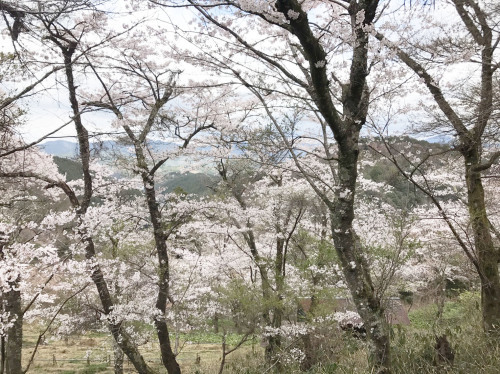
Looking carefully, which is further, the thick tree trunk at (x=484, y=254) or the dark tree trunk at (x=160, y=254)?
the dark tree trunk at (x=160, y=254)

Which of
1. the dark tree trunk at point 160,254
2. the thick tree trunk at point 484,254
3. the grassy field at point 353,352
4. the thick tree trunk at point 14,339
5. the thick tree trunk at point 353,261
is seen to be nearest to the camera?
the thick tree trunk at point 353,261

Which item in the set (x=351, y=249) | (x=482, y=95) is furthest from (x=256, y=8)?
(x=482, y=95)

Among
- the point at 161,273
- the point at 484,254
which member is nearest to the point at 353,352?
the point at 484,254

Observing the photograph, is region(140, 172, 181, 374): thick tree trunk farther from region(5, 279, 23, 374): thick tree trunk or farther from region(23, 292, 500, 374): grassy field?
region(5, 279, 23, 374): thick tree trunk

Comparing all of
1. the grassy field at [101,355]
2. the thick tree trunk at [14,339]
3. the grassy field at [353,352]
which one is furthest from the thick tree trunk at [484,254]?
the thick tree trunk at [14,339]

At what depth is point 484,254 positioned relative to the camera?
17.1ft

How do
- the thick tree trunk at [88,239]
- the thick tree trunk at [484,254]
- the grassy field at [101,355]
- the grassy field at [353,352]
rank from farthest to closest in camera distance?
the grassy field at [101,355], the thick tree trunk at [88,239], the thick tree trunk at [484,254], the grassy field at [353,352]

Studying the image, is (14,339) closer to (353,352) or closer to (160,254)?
(160,254)

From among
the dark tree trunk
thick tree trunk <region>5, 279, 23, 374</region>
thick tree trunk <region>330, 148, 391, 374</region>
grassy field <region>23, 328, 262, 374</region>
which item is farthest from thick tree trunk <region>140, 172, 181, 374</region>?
thick tree trunk <region>330, 148, 391, 374</region>

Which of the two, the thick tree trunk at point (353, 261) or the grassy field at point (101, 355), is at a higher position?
the thick tree trunk at point (353, 261)

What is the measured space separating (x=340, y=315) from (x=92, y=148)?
7.08m

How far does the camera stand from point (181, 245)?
38.2ft

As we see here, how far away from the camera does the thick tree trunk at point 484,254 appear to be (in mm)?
5031

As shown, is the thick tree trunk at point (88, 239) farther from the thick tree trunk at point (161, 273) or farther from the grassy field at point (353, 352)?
the grassy field at point (353, 352)
